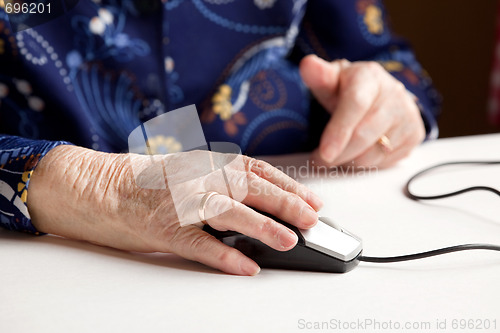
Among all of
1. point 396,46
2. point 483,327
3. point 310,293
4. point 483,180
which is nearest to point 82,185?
point 310,293

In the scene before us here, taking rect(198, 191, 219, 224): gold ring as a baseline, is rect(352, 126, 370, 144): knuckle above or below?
above

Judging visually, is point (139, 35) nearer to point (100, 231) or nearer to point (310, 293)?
point (100, 231)

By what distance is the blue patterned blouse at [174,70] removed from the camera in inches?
27.9

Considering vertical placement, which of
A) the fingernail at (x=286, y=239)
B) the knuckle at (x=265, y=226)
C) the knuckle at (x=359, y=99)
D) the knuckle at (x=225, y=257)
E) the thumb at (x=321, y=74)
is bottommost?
the knuckle at (x=225, y=257)

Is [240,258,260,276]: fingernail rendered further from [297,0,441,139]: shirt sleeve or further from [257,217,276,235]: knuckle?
[297,0,441,139]: shirt sleeve

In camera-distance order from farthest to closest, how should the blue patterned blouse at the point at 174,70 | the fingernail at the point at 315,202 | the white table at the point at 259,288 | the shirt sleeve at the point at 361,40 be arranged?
the shirt sleeve at the point at 361,40 → the blue patterned blouse at the point at 174,70 → the fingernail at the point at 315,202 → the white table at the point at 259,288

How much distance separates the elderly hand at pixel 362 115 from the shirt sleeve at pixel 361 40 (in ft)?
0.41

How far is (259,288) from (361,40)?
619 millimetres

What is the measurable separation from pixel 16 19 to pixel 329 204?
450mm

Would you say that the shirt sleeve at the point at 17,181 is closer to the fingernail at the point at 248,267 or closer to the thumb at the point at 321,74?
the fingernail at the point at 248,267

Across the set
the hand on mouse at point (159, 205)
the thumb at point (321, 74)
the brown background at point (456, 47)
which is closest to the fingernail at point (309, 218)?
the hand on mouse at point (159, 205)

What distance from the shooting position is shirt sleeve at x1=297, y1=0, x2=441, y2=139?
936mm

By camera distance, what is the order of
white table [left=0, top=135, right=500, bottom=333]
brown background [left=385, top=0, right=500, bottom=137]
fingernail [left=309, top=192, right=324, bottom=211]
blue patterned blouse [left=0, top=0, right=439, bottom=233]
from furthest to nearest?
1. brown background [left=385, top=0, right=500, bottom=137]
2. blue patterned blouse [left=0, top=0, right=439, bottom=233]
3. fingernail [left=309, top=192, right=324, bottom=211]
4. white table [left=0, top=135, right=500, bottom=333]

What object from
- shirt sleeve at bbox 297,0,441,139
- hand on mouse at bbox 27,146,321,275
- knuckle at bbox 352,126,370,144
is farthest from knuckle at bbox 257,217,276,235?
shirt sleeve at bbox 297,0,441,139
